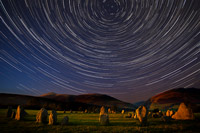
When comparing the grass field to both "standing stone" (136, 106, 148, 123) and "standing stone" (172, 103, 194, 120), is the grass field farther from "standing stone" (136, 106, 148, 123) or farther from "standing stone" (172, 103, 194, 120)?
"standing stone" (172, 103, 194, 120)

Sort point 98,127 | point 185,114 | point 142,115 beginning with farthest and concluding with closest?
point 185,114 < point 142,115 < point 98,127

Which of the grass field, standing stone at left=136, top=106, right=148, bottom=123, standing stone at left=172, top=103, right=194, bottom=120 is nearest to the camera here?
the grass field

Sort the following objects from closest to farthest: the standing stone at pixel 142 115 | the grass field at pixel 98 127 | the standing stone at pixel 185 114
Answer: the grass field at pixel 98 127
the standing stone at pixel 142 115
the standing stone at pixel 185 114

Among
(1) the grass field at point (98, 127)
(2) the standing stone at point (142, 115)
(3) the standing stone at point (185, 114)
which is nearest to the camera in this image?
(1) the grass field at point (98, 127)

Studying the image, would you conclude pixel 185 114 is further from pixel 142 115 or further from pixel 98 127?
pixel 98 127

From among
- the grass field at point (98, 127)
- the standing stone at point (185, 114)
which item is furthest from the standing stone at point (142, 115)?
the standing stone at point (185, 114)

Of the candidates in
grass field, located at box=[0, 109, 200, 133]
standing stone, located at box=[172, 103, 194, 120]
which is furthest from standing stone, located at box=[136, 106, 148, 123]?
standing stone, located at box=[172, 103, 194, 120]

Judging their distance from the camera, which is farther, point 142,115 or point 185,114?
point 185,114

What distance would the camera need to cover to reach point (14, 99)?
8256 cm

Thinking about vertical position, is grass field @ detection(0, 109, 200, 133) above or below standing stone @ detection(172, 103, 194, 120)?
below

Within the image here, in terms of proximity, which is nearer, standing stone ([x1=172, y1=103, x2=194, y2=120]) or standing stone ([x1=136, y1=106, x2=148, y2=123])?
standing stone ([x1=136, y1=106, x2=148, y2=123])

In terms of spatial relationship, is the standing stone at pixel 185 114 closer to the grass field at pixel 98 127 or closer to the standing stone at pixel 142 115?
the grass field at pixel 98 127

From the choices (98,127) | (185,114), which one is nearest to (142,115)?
(98,127)

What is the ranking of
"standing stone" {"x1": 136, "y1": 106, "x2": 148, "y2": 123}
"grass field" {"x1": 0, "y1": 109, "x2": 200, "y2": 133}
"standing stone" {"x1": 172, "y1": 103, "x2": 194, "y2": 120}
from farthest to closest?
1. "standing stone" {"x1": 172, "y1": 103, "x2": 194, "y2": 120}
2. "standing stone" {"x1": 136, "y1": 106, "x2": 148, "y2": 123}
3. "grass field" {"x1": 0, "y1": 109, "x2": 200, "y2": 133}
